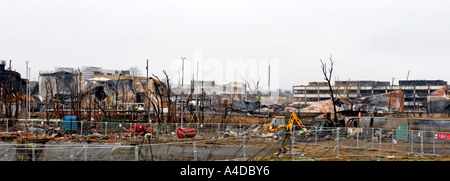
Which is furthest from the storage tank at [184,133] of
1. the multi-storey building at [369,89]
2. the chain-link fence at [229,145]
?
the multi-storey building at [369,89]

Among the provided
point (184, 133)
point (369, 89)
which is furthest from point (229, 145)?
point (369, 89)

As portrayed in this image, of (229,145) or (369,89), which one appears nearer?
(229,145)

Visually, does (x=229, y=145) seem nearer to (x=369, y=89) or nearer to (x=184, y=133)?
(x=184, y=133)

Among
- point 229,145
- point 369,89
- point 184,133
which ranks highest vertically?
point 369,89

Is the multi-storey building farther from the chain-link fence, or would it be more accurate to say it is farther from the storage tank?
the storage tank

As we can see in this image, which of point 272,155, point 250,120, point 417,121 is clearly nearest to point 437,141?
point 417,121

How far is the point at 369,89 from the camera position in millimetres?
135625

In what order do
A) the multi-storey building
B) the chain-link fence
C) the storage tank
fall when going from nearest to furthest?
1. the chain-link fence
2. the storage tank
3. the multi-storey building

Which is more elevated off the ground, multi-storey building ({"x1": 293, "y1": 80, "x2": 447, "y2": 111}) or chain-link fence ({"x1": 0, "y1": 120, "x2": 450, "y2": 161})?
multi-storey building ({"x1": 293, "y1": 80, "x2": 447, "y2": 111})

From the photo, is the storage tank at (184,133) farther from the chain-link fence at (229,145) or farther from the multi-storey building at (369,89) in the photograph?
the multi-storey building at (369,89)

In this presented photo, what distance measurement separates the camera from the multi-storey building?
127062 millimetres

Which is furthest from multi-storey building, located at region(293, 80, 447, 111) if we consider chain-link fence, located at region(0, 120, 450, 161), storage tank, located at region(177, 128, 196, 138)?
storage tank, located at region(177, 128, 196, 138)

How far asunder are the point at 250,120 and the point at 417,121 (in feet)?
74.3
